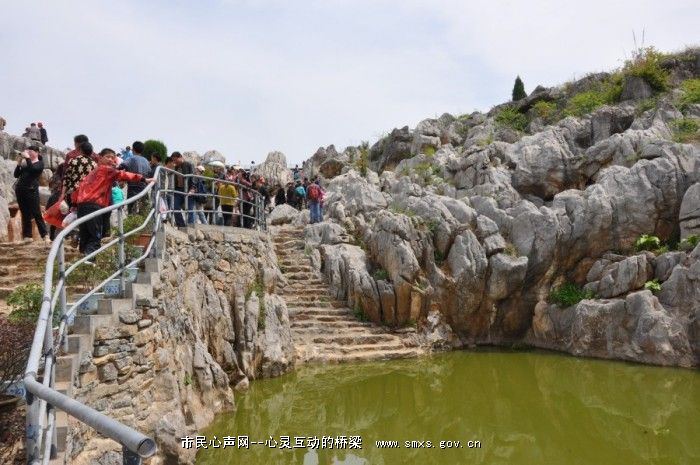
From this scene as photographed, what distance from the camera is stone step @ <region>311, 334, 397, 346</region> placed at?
539 inches

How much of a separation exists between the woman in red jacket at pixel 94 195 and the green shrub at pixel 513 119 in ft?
77.4

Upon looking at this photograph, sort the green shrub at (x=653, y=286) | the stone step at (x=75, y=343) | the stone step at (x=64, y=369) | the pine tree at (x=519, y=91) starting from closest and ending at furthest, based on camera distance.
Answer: the stone step at (x=64, y=369) → the stone step at (x=75, y=343) → the green shrub at (x=653, y=286) → the pine tree at (x=519, y=91)

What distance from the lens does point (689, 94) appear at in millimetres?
21094

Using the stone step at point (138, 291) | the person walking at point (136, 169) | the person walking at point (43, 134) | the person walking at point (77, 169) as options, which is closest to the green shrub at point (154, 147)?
the person walking at point (43, 134)

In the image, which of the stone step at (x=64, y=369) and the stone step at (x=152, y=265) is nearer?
the stone step at (x=64, y=369)

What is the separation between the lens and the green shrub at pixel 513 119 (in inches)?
1068

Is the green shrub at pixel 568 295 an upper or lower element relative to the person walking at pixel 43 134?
lower

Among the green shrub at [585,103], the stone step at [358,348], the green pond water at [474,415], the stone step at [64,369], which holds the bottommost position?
the green pond water at [474,415]

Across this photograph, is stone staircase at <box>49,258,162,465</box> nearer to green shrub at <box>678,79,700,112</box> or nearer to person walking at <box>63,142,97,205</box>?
person walking at <box>63,142,97,205</box>

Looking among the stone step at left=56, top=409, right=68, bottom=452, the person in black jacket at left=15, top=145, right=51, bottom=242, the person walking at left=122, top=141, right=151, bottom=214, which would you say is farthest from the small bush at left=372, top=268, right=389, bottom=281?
the stone step at left=56, top=409, right=68, bottom=452

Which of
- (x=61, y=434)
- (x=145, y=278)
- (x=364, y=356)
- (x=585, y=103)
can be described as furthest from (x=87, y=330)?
(x=585, y=103)

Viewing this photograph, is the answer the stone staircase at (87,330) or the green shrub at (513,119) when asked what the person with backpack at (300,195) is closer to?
the green shrub at (513,119)

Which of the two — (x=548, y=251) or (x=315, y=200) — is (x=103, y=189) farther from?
(x=548, y=251)

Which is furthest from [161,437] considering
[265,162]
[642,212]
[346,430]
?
[265,162]
